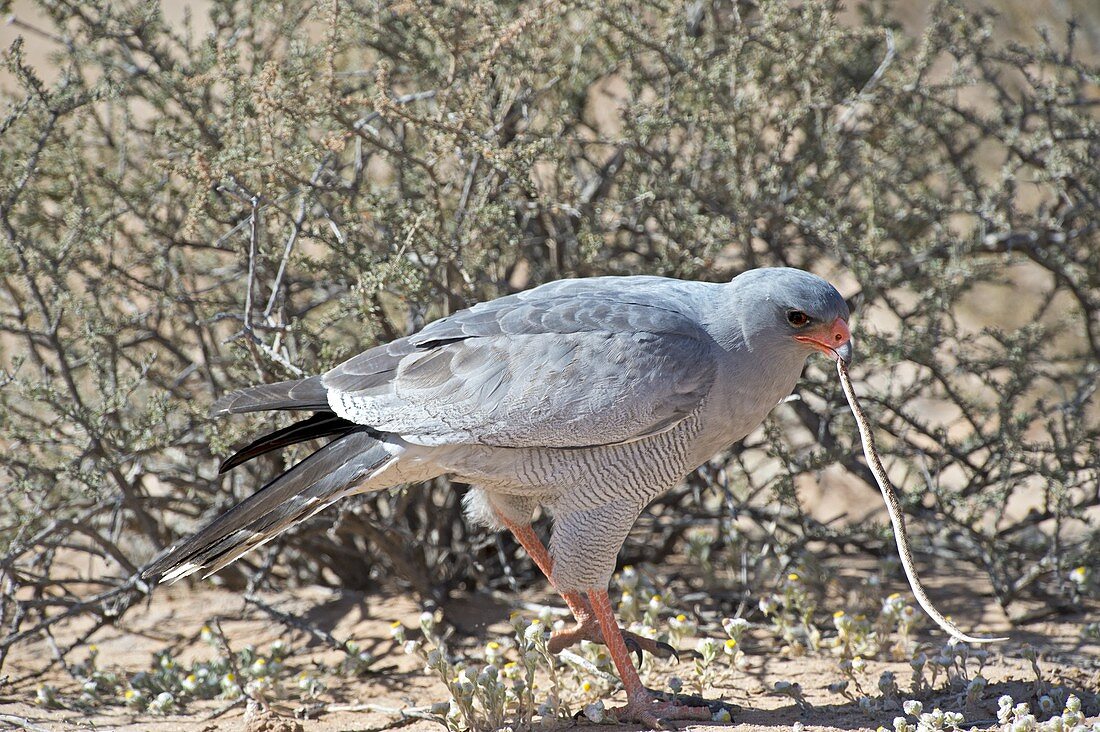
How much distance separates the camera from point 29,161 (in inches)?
174

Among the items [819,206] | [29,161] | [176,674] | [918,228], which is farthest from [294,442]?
[918,228]

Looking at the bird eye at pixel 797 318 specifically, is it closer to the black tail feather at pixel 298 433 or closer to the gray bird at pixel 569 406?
the gray bird at pixel 569 406

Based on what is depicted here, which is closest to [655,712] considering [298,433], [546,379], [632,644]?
[632,644]

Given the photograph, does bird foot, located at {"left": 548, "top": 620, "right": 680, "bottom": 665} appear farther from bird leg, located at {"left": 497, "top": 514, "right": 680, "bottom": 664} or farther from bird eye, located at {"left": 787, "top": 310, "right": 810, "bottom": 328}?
bird eye, located at {"left": 787, "top": 310, "right": 810, "bottom": 328}

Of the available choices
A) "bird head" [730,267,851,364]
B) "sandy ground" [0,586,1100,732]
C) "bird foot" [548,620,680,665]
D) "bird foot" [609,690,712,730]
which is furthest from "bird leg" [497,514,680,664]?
"bird head" [730,267,851,364]

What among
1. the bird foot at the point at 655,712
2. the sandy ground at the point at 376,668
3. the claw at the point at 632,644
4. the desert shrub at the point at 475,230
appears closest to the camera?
the bird foot at the point at 655,712

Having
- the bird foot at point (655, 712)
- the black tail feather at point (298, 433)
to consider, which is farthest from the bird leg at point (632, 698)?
the black tail feather at point (298, 433)

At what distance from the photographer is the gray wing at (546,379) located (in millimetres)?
3557

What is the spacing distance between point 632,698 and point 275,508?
58.7 inches

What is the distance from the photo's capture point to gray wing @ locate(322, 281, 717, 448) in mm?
3557

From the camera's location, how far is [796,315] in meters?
3.66

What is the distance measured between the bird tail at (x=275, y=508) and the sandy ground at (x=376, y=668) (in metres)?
0.74

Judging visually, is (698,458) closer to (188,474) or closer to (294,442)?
(294,442)

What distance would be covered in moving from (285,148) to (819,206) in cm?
253
